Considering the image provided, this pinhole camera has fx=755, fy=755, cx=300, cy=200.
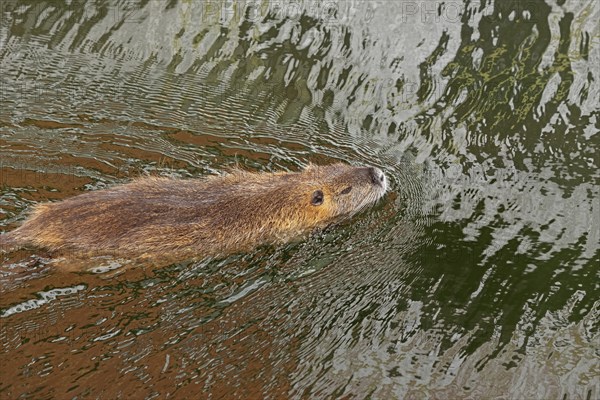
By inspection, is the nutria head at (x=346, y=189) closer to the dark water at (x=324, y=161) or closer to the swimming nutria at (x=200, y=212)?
the swimming nutria at (x=200, y=212)

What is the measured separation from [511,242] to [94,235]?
2.22m

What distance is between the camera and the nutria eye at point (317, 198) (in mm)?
4375

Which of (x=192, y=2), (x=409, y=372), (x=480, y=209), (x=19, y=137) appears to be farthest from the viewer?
(x=192, y=2)

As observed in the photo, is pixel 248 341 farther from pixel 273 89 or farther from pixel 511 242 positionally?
pixel 273 89

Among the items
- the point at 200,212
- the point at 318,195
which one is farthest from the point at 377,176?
the point at 200,212

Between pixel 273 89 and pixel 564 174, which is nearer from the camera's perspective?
pixel 564 174

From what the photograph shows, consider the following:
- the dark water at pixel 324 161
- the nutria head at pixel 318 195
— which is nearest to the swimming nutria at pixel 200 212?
the nutria head at pixel 318 195

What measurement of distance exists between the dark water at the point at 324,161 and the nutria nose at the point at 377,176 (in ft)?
0.44

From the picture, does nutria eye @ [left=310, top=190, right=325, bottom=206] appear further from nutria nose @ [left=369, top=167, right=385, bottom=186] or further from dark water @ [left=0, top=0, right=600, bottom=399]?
nutria nose @ [left=369, top=167, right=385, bottom=186]

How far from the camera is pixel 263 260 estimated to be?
4082 mm

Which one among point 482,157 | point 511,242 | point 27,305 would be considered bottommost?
point 27,305

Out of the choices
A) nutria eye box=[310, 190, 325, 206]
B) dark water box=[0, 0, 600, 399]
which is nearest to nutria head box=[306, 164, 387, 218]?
nutria eye box=[310, 190, 325, 206]

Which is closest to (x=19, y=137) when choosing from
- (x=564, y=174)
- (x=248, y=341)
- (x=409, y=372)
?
(x=248, y=341)

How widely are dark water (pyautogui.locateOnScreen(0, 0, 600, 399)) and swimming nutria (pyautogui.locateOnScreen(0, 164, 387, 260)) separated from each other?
0.12m
